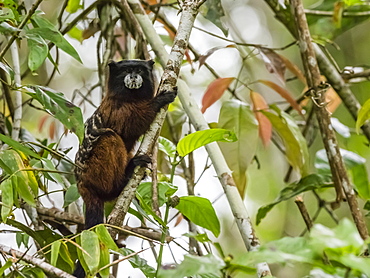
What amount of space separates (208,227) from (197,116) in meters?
0.58

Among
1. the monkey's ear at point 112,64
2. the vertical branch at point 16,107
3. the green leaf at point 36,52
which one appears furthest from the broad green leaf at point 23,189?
the monkey's ear at point 112,64

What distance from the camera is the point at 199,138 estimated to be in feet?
6.16

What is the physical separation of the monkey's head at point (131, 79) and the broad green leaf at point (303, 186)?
89cm

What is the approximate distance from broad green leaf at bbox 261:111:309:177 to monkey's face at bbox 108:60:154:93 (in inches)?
26.7

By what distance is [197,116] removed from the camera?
7.92 ft

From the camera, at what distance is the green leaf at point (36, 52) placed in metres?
1.87

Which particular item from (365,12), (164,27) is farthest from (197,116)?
(365,12)

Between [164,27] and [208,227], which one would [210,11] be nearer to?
[164,27]

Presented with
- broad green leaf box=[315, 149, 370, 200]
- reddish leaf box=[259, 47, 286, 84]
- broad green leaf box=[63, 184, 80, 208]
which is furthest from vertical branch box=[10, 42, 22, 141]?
broad green leaf box=[315, 149, 370, 200]

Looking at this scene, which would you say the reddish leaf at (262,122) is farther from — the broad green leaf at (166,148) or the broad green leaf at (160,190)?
the broad green leaf at (160,190)

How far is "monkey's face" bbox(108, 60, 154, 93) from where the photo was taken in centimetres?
288

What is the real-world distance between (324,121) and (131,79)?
102cm

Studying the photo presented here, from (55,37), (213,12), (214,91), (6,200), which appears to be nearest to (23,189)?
(6,200)

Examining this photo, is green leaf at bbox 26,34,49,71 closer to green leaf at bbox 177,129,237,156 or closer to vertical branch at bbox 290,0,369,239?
green leaf at bbox 177,129,237,156
